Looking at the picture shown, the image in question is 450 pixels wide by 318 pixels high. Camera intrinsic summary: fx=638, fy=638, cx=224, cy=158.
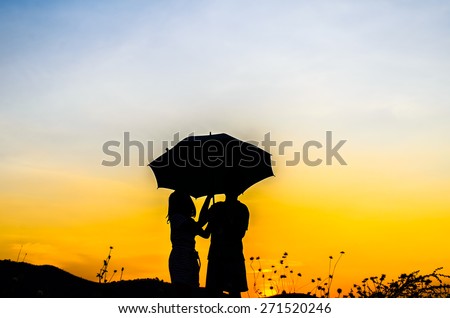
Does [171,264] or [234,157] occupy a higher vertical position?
[234,157]

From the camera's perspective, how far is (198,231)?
447 inches

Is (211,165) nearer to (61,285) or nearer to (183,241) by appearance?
(183,241)

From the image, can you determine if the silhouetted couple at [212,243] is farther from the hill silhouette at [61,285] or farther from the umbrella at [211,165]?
the hill silhouette at [61,285]

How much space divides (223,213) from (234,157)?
3.45ft

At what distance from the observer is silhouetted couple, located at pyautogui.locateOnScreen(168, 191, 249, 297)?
11.1m

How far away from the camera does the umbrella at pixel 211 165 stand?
37.4ft

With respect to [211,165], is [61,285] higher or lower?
lower

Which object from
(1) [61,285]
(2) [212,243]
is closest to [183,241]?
(2) [212,243]

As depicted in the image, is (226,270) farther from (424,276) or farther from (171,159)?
(424,276)

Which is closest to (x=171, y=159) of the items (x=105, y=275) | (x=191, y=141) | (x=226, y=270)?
(x=191, y=141)

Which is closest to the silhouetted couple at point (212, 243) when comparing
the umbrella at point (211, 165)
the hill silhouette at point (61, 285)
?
the umbrella at point (211, 165)

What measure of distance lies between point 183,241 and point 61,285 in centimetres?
292

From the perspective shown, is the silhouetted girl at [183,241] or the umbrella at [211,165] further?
the umbrella at [211,165]

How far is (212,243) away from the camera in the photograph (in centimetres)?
1202
